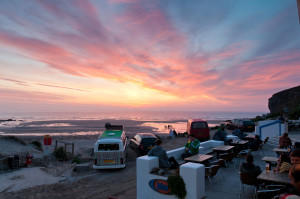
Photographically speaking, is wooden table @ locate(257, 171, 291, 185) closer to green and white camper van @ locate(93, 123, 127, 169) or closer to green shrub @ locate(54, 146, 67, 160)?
green and white camper van @ locate(93, 123, 127, 169)

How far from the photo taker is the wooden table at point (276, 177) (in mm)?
4641

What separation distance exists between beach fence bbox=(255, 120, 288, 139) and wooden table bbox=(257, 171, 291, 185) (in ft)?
42.9

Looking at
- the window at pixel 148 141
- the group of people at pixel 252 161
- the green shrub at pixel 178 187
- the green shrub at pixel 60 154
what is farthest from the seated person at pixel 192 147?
the green shrub at pixel 60 154

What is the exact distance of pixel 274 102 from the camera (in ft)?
246

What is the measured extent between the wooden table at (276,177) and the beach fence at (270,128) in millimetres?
13062

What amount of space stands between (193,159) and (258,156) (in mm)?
5938

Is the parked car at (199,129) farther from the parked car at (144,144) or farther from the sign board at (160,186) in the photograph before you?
the sign board at (160,186)

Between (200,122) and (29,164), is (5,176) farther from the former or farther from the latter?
(200,122)

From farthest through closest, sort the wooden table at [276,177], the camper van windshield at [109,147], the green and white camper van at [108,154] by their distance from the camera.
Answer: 1. the camper van windshield at [109,147]
2. the green and white camper van at [108,154]
3. the wooden table at [276,177]

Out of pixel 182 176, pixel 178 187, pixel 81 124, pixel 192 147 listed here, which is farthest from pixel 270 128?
pixel 81 124

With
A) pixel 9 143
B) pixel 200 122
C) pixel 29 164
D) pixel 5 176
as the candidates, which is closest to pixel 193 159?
pixel 5 176

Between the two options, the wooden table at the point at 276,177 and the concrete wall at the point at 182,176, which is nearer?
the wooden table at the point at 276,177

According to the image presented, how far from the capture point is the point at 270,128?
17.3 meters

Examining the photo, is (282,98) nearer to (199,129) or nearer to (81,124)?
(199,129)
